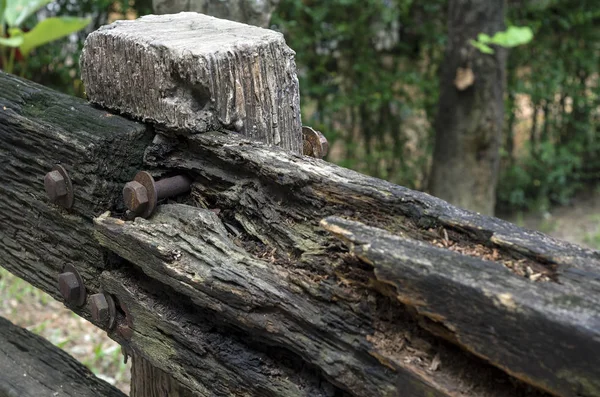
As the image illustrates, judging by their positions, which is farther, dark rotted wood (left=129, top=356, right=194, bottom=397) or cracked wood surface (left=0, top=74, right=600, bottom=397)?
dark rotted wood (left=129, top=356, right=194, bottom=397)

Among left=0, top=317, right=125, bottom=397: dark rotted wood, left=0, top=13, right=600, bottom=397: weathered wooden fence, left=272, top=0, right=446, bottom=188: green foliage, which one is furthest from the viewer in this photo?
left=272, top=0, right=446, bottom=188: green foliage

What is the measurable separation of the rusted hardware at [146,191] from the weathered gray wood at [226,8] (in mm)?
1327

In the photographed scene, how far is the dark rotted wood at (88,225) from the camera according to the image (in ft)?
4.28

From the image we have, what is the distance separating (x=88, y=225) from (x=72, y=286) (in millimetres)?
161

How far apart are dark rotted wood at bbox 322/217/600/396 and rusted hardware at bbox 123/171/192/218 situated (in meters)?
0.51

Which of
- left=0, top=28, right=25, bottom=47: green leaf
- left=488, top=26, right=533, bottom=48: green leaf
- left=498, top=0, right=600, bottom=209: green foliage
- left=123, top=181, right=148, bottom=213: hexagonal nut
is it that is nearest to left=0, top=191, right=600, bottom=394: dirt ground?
left=0, top=28, right=25, bottom=47: green leaf

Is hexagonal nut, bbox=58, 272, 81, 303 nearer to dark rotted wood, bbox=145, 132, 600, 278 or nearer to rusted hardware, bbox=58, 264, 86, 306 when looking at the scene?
rusted hardware, bbox=58, 264, 86, 306

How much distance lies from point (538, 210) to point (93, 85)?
5408 mm

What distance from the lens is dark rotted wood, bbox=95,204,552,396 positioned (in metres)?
1.03

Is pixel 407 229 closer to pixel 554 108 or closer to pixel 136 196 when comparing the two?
pixel 136 196

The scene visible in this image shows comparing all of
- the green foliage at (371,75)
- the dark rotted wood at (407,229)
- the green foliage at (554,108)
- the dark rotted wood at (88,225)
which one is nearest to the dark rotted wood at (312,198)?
the dark rotted wood at (407,229)

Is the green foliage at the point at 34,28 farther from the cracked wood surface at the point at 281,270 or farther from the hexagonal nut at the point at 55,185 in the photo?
the hexagonal nut at the point at 55,185

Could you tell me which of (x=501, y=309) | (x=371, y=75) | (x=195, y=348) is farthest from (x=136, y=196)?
(x=371, y=75)

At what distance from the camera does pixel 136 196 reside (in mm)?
1389
